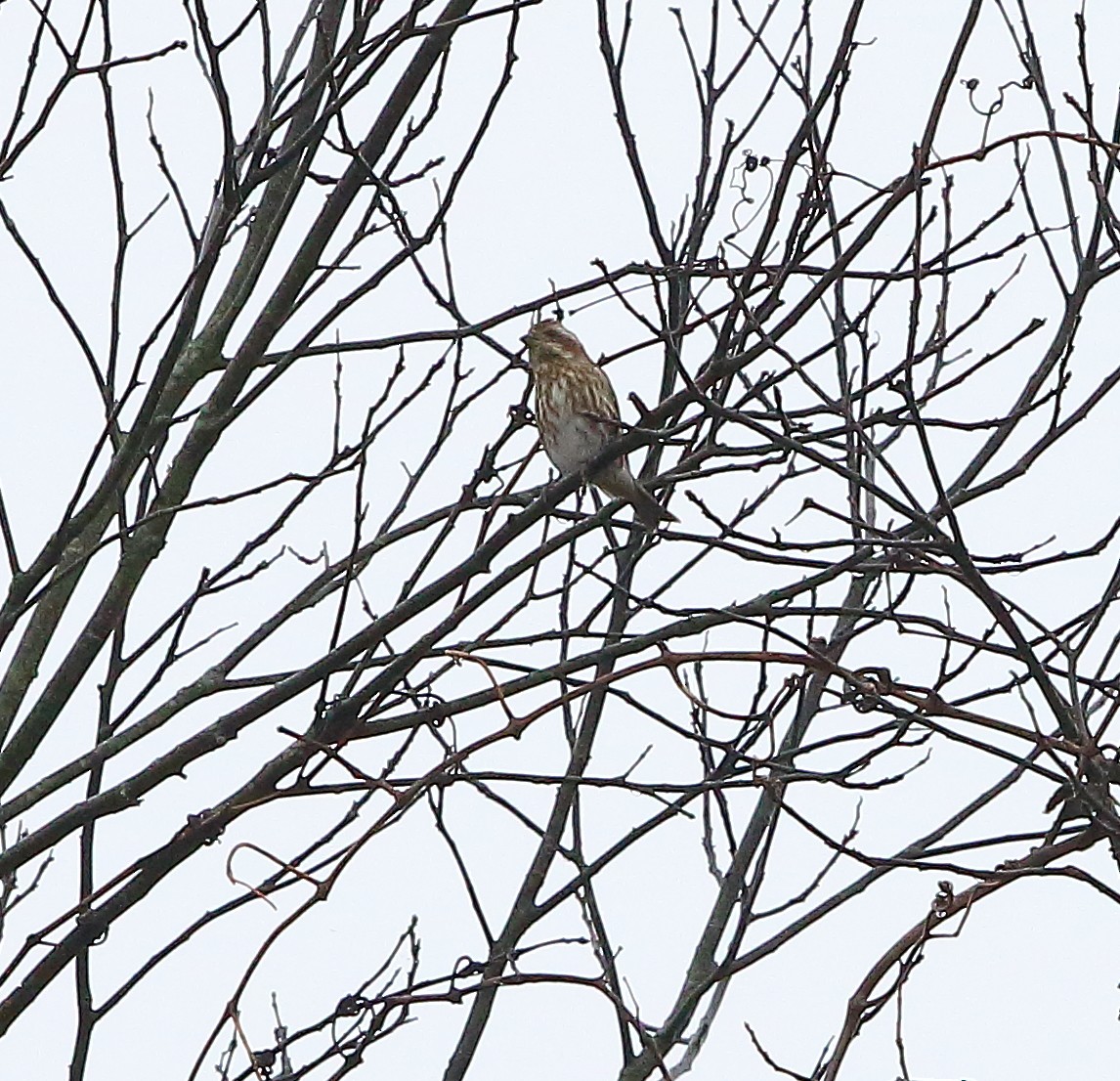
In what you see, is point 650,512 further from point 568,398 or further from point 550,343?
point 550,343

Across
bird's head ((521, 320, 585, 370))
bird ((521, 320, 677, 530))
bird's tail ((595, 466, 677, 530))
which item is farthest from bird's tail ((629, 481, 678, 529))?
bird's head ((521, 320, 585, 370))

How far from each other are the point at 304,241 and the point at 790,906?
1894mm

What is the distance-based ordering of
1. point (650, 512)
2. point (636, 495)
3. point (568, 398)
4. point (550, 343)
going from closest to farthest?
point (636, 495) → point (650, 512) → point (568, 398) → point (550, 343)

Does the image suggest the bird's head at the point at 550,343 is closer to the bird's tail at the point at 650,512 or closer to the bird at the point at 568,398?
the bird at the point at 568,398

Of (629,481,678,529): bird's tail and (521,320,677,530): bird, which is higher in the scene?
(521,320,677,530): bird

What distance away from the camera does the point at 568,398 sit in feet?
18.5

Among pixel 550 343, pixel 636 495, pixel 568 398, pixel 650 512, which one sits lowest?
pixel 636 495

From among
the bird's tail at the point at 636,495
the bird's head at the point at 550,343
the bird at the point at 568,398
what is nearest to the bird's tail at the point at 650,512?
the bird's tail at the point at 636,495

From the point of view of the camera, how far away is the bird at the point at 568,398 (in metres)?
5.45

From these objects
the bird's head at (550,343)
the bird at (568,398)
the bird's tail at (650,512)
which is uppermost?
the bird's head at (550,343)

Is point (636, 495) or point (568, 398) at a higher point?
point (568, 398)

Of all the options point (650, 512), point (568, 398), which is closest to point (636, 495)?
point (650, 512)

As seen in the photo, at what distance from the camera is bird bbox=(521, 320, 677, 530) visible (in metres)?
5.45

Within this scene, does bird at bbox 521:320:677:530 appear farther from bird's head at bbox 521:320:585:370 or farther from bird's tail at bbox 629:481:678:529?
bird's tail at bbox 629:481:678:529
